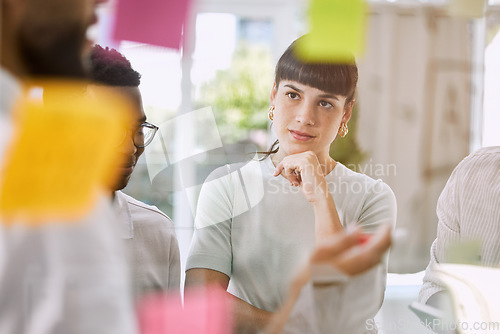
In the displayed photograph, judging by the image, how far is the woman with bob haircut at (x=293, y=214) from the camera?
669 millimetres

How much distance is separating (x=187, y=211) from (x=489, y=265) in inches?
20.6

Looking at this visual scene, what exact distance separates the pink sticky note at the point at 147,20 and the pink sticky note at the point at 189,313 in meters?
0.36

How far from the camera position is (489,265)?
79 cm

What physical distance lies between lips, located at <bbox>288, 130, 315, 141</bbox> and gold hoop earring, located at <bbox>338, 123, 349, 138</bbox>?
0.17 ft

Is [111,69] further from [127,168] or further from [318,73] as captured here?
[318,73]

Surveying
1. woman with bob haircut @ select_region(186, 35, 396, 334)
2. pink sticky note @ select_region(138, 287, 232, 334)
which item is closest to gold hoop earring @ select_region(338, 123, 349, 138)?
woman with bob haircut @ select_region(186, 35, 396, 334)

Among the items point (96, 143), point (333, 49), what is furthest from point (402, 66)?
point (96, 143)

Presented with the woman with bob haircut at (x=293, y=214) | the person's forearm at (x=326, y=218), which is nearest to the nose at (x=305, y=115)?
the woman with bob haircut at (x=293, y=214)

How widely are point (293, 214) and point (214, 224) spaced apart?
13cm

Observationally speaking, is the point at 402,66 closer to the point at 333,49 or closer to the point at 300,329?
the point at 333,49

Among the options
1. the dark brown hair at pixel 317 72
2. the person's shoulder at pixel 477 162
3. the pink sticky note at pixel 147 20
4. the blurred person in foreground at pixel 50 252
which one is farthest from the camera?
the person's shoulder at pixel 477 162

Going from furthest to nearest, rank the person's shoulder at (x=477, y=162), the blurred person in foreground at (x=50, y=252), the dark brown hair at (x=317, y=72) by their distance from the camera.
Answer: the person's shoulder at (x=477, y=162), the dark brown hair at (x=317, y=72), the blurred person in foreground at (x=50, y=252)

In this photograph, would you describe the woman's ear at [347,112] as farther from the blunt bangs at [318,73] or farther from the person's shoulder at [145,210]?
the person's shoulder at [145,210]

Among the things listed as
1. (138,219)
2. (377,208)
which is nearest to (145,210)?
(138,219)
